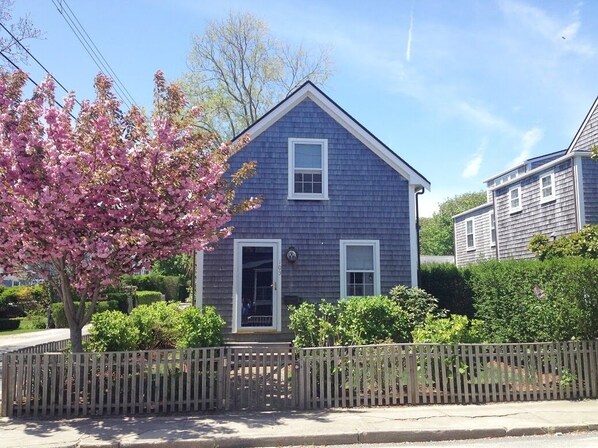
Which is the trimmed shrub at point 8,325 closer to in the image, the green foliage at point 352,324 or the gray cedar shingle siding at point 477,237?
the green foliage at point 352,324

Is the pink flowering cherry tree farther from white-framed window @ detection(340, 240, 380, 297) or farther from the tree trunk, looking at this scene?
white-framed window @ detection(340, 240, 380, 297)

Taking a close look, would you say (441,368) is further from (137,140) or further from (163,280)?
(163,280)

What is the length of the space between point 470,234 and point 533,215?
715 cm

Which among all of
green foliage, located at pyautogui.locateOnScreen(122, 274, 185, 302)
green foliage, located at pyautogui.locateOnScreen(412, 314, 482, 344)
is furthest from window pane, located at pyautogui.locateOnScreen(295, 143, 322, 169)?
green foliage, located at pyautogui.locateOnScreen(122, 274, 185, 302)

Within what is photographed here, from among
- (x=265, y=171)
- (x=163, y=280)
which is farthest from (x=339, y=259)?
(x=163, y=280)

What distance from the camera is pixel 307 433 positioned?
6559 mm

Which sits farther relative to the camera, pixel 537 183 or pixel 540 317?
pixel 537 183

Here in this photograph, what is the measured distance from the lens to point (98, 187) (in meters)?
7.47

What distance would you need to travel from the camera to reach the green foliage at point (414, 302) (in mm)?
11641

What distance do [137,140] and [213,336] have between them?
368 cm

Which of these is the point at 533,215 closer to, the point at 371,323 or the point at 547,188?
the point at 547,188

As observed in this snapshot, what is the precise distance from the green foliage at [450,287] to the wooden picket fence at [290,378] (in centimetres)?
589

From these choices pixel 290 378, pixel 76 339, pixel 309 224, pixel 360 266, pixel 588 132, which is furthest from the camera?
pixel 588 132

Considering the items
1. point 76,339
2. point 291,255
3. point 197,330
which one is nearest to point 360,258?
point 291,255
